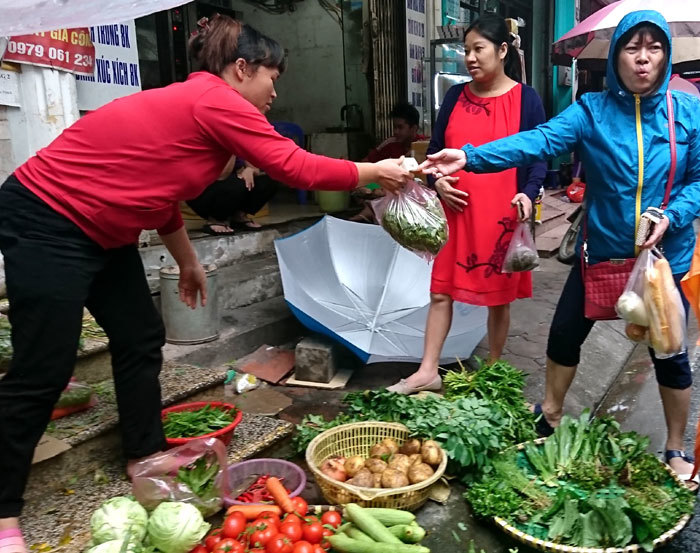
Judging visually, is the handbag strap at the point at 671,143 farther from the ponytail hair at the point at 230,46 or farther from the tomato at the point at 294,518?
the tomato at the point at 294,518

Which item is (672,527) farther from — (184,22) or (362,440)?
(184,22)

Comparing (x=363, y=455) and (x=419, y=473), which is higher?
(x=419, y=473)

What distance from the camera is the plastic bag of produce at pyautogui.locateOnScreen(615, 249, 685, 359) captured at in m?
2.57

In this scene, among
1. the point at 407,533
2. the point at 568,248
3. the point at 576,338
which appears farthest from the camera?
the point at 568,248

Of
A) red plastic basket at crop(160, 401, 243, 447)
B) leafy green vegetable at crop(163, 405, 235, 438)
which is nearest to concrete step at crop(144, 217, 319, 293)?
red plastic basket at crop(160, 401, 243, 447)

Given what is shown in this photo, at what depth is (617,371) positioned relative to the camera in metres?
4.92

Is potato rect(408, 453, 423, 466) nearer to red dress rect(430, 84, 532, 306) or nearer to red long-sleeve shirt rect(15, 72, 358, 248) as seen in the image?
red dress rect(430, 84, 532, 306)

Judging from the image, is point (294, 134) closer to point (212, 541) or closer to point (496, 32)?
point (496, 32)

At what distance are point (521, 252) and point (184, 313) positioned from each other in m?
2.22

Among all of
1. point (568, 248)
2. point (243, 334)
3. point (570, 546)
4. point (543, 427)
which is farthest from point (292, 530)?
point (568, 248)

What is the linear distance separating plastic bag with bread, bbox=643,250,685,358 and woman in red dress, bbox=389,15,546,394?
953 mm

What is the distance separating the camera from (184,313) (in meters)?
4.23

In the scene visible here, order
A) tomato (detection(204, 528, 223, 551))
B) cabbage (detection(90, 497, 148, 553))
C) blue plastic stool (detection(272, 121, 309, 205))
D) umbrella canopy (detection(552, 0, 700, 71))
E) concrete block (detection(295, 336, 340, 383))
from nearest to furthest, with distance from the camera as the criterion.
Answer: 1. cabbage (detection(90, 497, 148, 553))
2. tomato (detection(204, 528, 223, 551))
3. concrete block (detection(295, 336, 340, 383))
4. umbrella canopy (detection(552, 0, 700, 71))
5. blue plastic stool (detection(272, 121, 309, 205))

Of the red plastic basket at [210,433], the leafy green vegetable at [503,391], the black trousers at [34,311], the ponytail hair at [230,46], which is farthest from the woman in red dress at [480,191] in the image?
the black trousers at [34,311]
